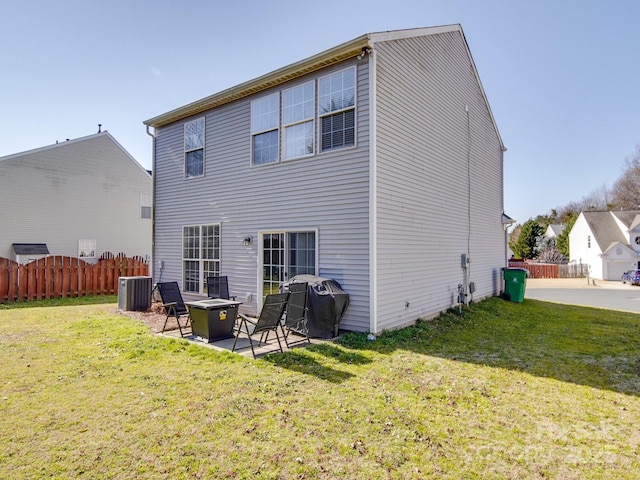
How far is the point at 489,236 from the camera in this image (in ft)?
42.3

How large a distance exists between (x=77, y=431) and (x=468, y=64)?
41.9 feet

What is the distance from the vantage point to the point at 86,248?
18.1m

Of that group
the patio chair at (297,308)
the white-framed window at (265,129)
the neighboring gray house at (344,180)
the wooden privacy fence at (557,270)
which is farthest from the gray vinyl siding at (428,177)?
the wooden privacy fence at (557,270)

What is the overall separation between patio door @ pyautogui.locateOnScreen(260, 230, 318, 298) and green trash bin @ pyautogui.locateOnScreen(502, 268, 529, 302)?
342 inches

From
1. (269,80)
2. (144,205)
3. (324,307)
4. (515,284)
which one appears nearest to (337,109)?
(269,80)

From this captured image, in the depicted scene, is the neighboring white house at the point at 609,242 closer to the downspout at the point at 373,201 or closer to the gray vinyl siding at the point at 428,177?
the gray vinyl siding at the point at 428,177

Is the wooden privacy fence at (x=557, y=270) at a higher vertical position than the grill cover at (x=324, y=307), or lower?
lower

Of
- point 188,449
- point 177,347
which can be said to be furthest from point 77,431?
point 177,347

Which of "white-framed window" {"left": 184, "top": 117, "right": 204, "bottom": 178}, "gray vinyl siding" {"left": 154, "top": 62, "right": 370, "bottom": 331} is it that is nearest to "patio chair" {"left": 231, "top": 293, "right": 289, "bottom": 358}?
"gray vinyl siding" {"left": 154, "top": 62, "right": 370, "bottom": 331}

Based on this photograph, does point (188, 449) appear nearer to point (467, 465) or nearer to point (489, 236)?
point (467, 465)

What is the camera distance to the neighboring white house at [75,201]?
16062 millimetres

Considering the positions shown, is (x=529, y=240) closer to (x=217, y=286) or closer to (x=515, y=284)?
(x=515, y=284)

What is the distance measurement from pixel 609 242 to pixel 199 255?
3047 cm

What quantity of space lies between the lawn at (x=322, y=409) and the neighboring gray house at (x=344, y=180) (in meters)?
1.89
